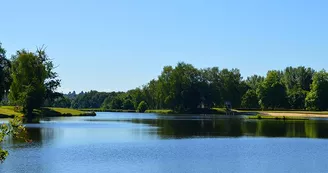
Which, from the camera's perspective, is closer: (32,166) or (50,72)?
(32,166)

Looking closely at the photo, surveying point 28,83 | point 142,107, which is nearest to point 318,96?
point 142,107

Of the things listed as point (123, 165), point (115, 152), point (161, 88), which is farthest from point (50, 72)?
point (123, 165)

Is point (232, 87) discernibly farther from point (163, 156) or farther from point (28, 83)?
point (163, 156)

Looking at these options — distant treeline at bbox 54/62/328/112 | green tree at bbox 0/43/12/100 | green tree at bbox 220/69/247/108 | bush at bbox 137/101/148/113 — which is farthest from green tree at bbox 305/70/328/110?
green tree at bbox 0/43/12/100

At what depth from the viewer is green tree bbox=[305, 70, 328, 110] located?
449 ft

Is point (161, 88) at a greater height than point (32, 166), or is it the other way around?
point (161, 88)

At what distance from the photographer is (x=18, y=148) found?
3566 cm

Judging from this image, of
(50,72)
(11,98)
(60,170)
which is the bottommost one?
(60,170)

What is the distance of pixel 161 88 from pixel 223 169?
13132 centimetres

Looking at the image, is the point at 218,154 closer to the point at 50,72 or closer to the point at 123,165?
the point at 123,165

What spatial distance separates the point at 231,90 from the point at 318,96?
37162 millimetres

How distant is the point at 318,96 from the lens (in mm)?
136750

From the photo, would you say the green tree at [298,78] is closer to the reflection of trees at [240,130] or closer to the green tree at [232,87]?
the green tree at [232,87]

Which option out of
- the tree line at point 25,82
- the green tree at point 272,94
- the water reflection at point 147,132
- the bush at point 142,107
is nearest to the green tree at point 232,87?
the green tree at point 272,94
